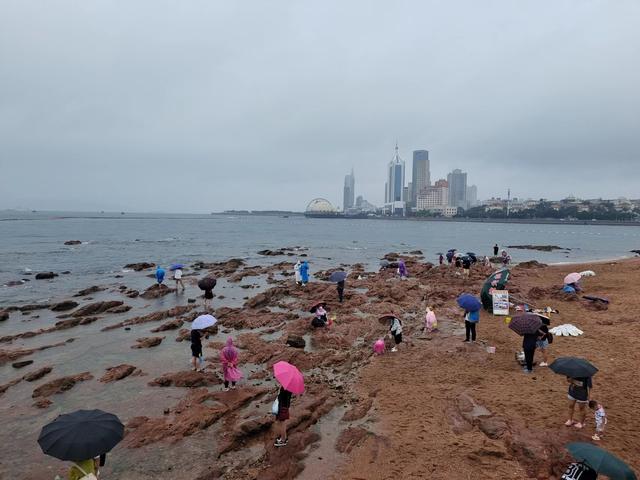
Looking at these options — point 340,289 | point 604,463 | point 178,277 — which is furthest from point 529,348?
point 178,277

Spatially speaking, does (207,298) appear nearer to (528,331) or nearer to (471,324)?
(471,324)

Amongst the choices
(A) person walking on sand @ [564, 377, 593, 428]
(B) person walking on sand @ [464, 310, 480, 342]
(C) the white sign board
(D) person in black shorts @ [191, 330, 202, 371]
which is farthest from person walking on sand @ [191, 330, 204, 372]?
(C) the white sign board

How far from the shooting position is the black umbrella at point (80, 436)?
631 cm

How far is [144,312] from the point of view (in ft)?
76.3

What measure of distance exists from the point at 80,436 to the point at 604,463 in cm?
838

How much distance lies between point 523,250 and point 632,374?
212 feet

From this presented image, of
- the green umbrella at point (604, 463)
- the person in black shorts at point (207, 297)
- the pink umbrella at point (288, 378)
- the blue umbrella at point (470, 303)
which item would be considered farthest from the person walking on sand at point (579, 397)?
the person in black shorts at point (207, 297)

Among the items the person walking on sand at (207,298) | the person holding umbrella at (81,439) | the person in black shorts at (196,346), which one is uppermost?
the person holding umbrella at (81,439)

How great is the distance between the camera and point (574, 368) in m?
8.77

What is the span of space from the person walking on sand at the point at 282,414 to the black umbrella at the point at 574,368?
6158 mm

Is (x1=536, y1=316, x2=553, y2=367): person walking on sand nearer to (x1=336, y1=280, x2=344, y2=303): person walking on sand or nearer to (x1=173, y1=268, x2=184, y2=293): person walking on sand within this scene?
(x1=336, y1=280, x2=344, y2=303): person walking on sand

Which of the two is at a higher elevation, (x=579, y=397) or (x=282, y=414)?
(x=579, y=397)

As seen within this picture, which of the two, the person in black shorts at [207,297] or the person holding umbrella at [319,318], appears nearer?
the person holding umbrella at [319,318]

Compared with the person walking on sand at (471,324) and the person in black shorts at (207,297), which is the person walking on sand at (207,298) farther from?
the person walking on sand at (471,324)
